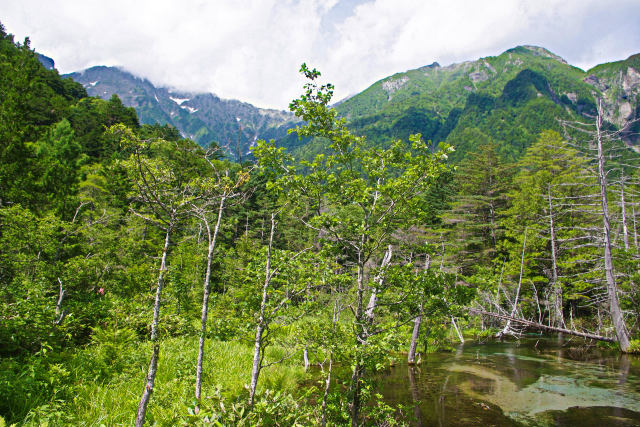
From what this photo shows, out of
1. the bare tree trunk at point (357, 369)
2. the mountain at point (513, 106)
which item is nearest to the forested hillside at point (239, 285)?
the bare tree trunk at point (357, 369)

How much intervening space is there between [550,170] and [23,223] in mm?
43082

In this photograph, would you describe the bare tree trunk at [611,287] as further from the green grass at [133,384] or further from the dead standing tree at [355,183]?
the dead standing tree at [355,183]

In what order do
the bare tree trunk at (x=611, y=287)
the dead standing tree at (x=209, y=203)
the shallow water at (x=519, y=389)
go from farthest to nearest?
the bare tree trunk at (x=611, y=287) < the shallow water at (x=519, y=389) < the dead standing tree at (x=209, y=203)

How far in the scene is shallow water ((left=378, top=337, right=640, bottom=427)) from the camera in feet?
26.6

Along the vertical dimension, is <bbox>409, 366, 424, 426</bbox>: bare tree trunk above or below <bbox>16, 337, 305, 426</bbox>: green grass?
below

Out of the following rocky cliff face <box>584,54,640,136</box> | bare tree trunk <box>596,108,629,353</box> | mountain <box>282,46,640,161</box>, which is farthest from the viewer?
rocky cliff face <box>584,54,640,136</box>

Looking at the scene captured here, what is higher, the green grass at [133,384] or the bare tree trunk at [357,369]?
the bare tree trunk at [357,369]

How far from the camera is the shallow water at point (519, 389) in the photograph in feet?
26.6

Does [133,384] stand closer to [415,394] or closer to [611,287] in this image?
[415,394]

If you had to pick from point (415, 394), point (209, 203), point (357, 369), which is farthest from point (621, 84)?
point (209, 203)

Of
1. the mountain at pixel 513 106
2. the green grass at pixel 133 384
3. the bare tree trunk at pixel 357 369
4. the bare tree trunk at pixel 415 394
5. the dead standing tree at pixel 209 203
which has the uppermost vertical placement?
the mountain at pixel 513 106

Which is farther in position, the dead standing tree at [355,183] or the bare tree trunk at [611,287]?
the bare tree trunk at [611,287]

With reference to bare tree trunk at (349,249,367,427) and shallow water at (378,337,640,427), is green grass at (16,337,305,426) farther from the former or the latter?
shallow water at (378,337,640,427)

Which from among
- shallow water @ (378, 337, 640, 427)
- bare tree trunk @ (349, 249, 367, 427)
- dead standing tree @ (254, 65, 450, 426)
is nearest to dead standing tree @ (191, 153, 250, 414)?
dead standing tree @ (254, 65, 450, 426)
